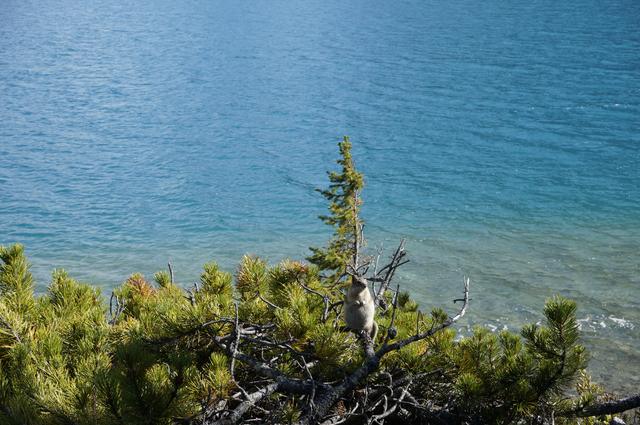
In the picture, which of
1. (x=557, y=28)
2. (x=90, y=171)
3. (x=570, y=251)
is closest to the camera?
(x=570, y=251)

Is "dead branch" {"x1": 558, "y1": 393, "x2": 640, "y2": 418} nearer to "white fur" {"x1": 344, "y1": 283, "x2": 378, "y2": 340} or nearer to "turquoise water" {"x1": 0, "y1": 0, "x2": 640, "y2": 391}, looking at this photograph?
"white fur" {"x1": 344, "y1": 283, "x2": 378, "y2": 340}

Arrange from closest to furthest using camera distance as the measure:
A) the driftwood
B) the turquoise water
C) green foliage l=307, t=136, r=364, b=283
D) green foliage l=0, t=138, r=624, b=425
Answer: green foliage l=0, t=138, r=624, b=425
the driftwood
green foliage l=307, t=136, r=364, b=283
the turquoise water

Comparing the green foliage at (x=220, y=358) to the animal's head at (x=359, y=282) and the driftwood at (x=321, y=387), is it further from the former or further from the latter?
the animal's head at (x=359, y=282)

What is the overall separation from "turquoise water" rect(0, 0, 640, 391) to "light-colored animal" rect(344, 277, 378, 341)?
583cm

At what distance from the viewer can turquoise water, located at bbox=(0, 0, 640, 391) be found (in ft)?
41.4

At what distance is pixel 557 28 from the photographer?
133 feet

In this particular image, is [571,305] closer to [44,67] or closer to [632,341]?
[632,341]

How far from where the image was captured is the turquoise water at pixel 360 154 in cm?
1261

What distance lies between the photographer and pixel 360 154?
20.5 metres

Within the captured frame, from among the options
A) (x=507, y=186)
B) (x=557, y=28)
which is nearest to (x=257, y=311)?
(x=507, y=186)

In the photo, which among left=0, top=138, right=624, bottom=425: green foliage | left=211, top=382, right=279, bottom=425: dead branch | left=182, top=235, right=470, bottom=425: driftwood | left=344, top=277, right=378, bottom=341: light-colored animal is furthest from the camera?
left=344, top=277, right=378, bottom=341: light-colored animal

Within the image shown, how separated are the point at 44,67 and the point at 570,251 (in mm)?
26704

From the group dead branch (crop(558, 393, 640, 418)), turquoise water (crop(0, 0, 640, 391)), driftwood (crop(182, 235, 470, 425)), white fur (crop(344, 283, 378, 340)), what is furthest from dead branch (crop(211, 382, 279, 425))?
turquoise water (crop(0, 0, 640, 391))

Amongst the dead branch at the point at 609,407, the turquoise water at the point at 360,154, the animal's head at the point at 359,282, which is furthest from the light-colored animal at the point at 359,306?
the turquoise water at the point at 360,154
